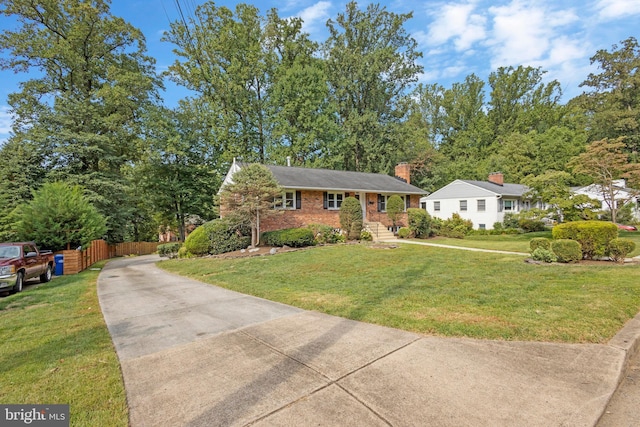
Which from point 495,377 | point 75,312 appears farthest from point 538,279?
point 75,312

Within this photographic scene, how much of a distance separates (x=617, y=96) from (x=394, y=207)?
130 ft

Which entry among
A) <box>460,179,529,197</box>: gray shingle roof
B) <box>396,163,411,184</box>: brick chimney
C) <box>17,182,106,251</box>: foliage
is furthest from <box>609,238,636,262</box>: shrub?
<box>17,182,106,251</box>: foliage

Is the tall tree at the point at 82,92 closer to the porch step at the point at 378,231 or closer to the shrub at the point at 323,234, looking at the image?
the shrub at the point at 323,234

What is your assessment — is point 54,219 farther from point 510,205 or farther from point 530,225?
point 510,205

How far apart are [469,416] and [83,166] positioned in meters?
27.5

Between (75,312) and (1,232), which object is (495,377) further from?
(1,232)

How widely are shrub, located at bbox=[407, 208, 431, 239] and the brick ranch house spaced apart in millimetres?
1671

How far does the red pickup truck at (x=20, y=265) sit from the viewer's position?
28.9 ft

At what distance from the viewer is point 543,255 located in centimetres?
952

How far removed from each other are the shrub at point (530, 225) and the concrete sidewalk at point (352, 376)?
2278cm

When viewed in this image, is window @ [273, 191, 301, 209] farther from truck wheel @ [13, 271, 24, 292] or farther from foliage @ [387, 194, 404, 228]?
truck wheel @ [13, 271, 24, 292]

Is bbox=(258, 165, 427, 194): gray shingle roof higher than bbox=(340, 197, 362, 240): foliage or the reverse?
higher

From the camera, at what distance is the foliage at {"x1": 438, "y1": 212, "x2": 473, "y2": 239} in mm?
21991

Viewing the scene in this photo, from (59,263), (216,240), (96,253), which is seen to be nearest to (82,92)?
(96,253)
